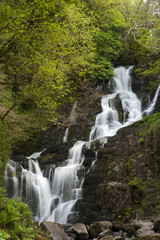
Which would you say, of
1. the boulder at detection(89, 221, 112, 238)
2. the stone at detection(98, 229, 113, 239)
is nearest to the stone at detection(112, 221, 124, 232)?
the boulder at detection(89, 221, 112, 238)

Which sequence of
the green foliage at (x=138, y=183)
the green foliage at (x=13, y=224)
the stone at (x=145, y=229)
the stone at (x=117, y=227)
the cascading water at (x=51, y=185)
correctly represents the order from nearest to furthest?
the green foliage at (x=13, y=224) → the stone at (x=145, y=229) → the stone at (x=117, y=227) → the green foliage at (x=138, y=183) → the cascading water at (x=51, y=185)

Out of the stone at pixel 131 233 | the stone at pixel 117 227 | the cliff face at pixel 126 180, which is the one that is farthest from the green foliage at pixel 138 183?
the stone at pixel 131 233

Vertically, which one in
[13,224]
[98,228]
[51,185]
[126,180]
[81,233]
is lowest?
[81,233]

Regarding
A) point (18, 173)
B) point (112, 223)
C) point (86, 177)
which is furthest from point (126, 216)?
point (18, 173)

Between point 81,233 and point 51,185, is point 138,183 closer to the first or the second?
point 81,233

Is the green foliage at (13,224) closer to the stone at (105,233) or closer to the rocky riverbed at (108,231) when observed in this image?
the rocky riverbed at (108,231)

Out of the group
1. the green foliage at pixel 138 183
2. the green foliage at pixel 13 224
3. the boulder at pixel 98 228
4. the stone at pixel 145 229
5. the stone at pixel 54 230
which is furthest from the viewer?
the green foliage at pixel 138 183

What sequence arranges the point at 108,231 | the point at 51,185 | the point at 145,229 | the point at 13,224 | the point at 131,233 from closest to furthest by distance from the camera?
1. the point at 13,224
2. the point at 145,229
3. the point at 131,233
4. the point at 108,231
5. the point at 51,185

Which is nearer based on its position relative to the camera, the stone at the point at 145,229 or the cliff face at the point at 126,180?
the stone at the point at 145,229

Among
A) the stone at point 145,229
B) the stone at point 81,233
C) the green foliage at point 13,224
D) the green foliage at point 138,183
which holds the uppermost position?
the green foliage at point 138,183

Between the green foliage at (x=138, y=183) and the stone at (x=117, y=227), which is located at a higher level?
the green foliage at (x=138, y=183)

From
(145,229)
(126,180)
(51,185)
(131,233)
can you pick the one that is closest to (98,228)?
(131,233)

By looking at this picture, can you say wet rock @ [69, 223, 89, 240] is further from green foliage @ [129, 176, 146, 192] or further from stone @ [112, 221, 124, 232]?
green foliage @ [129, 176, 146, 192]

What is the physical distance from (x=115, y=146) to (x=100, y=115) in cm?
659
